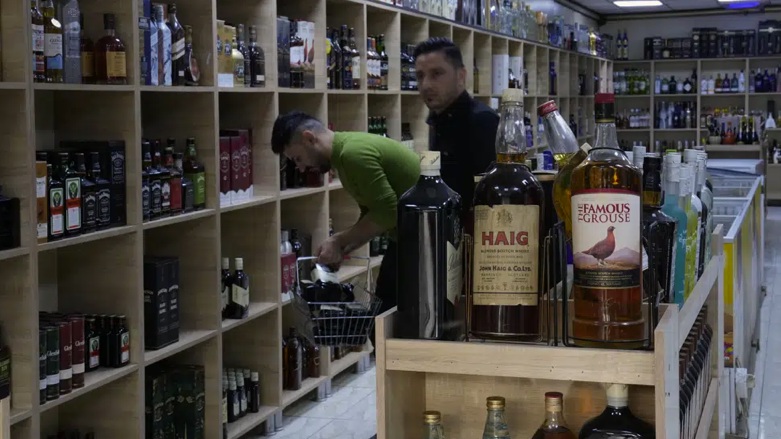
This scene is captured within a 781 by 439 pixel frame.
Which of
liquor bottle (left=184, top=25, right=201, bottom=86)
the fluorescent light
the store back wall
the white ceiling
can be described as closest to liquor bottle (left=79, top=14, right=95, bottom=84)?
liquor bottle (left=184, top=25, right=201, bottom=86)

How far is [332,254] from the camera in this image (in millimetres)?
3678

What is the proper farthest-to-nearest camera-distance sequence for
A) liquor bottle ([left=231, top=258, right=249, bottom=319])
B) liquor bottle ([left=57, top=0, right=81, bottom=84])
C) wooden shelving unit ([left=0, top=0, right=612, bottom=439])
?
liquor bottle ([left=231, top=258, right=249, bottom=319]), liquor bottle ([left=57, top=0, right=81, bottom=84]), wooden shelving unit ([left=0, top=0, right=612, bottom=439])

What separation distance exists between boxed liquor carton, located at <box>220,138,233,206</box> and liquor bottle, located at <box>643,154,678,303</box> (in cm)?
275

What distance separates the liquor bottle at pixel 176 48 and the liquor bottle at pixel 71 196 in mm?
751

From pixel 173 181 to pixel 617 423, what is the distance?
260 centimetres

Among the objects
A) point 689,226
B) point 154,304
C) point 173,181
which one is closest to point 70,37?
point 173,181

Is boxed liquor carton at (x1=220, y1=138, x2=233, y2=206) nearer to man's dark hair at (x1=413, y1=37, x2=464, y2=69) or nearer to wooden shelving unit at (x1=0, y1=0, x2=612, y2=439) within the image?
wooden shelving unit at (x1=0, y1=0, x2=612, y2=439)

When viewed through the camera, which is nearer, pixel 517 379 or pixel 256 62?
pixel 517 379

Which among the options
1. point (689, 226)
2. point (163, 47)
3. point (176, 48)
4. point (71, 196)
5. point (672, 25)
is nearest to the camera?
point (689, 226)

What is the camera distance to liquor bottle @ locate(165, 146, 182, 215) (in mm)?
3914

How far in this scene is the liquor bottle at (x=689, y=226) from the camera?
201 cm

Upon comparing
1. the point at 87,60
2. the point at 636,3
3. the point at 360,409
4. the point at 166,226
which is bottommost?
the point at 360,409

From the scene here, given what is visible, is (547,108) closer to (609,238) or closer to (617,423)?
(609,238)

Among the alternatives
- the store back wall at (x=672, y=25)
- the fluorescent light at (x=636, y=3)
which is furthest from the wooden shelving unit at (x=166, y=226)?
the store back wall at (x=672, y=25)
